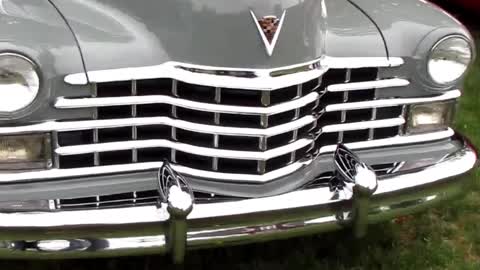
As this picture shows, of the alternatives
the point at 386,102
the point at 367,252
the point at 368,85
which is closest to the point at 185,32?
the point at 368,85

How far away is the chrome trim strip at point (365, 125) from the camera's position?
3092 millimetres

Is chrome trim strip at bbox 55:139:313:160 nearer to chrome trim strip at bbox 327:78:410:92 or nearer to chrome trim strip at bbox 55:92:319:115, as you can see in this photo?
chrome trim strip at bbox 55:92:319:115

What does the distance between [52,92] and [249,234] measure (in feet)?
2.73

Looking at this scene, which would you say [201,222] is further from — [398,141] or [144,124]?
[398,141]

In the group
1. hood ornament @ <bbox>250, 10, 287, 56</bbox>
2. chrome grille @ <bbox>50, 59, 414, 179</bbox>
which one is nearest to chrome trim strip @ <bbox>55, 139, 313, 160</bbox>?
chrome grille @ <bbox>50, 59, 414, 179</bbox>

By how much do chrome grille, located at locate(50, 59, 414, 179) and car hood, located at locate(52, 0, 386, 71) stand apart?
8cm

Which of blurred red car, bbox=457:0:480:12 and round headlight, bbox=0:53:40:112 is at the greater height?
round headlight, bbox=0:53:40:112

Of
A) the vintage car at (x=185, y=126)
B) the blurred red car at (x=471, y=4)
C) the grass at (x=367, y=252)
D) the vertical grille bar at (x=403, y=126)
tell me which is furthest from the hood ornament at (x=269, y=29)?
the blurred red car at (x=471, y=4)

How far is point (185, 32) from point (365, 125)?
0.82 meters

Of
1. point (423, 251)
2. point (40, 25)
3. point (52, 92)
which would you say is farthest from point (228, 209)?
point (423, 251)

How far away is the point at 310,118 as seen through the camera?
3.00m

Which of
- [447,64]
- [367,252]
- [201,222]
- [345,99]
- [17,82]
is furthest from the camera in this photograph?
[367,252]

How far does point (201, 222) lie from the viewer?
8.92 ft

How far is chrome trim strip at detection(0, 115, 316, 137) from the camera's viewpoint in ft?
8.68
